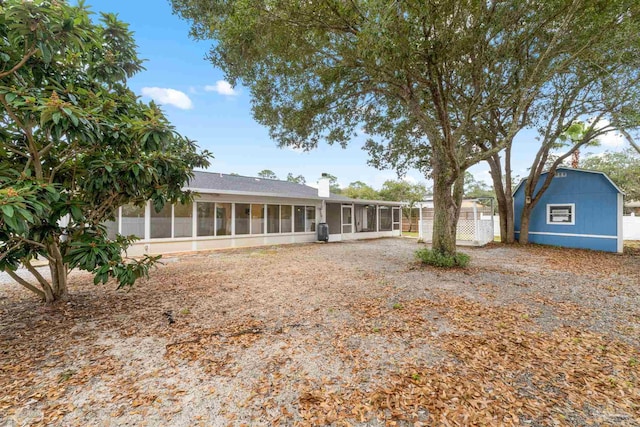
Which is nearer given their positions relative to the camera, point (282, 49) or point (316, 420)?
point (316, 420)

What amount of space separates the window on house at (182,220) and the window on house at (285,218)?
13.0ft

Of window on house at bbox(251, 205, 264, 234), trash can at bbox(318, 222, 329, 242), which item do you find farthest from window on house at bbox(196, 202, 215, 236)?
trash can at bbox(318, 222, 329, 242)

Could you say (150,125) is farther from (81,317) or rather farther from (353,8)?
(353,8)

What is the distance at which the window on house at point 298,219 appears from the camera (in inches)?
519

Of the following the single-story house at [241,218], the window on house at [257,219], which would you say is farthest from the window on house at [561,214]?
the window on house at [257,219]

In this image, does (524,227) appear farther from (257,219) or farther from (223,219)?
(223,219)

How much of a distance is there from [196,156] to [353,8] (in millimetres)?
3880

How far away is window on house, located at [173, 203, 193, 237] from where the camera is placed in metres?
9.65

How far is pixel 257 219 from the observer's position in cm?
1190

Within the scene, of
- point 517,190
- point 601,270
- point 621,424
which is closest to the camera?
point 621,424

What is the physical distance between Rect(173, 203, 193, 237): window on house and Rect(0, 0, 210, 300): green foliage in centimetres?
551

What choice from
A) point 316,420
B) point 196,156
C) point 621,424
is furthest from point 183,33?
point 621,424

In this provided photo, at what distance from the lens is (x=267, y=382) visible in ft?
7.97

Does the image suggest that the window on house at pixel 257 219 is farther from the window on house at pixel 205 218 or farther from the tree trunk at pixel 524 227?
the tree trunk at pixel 524 227
